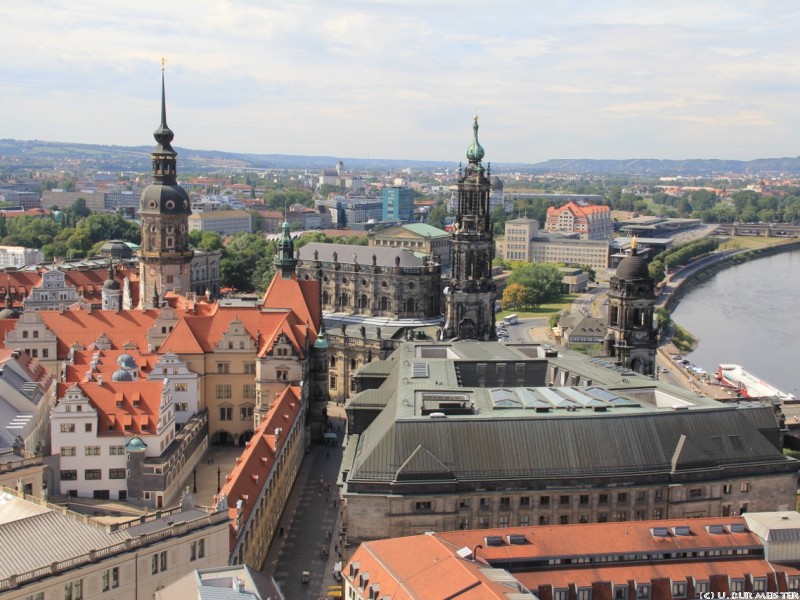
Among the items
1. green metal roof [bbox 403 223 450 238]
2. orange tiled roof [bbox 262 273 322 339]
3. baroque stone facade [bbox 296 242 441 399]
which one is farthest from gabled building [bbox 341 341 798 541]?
green metal roof [bbox 403 223 450 238]

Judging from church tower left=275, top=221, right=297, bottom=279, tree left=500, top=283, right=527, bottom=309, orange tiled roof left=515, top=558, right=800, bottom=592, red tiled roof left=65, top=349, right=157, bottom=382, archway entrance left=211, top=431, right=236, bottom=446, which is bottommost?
archway entrance left=211, top=431, right=236, bottom=446

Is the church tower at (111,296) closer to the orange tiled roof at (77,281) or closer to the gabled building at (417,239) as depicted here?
the orange tiled roof at (77,281)

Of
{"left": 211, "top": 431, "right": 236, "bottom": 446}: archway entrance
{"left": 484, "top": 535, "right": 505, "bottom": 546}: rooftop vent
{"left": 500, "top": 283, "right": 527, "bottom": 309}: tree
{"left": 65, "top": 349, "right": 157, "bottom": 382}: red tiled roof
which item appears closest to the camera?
{"left": 484, "top": 535, "right": 505, "bottom": 546}: rooftop vent

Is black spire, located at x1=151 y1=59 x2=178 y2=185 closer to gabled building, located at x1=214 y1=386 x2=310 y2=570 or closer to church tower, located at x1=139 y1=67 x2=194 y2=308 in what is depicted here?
church tower, located at x1=139 y1=67 x2=194 y2=308

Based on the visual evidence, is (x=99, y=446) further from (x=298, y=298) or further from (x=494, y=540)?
(x=494, y=540)

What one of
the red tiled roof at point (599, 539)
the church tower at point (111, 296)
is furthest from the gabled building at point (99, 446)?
the church tower at point (111, 296)

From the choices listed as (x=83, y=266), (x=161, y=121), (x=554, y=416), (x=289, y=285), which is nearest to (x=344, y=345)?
(x=289, y=285)
